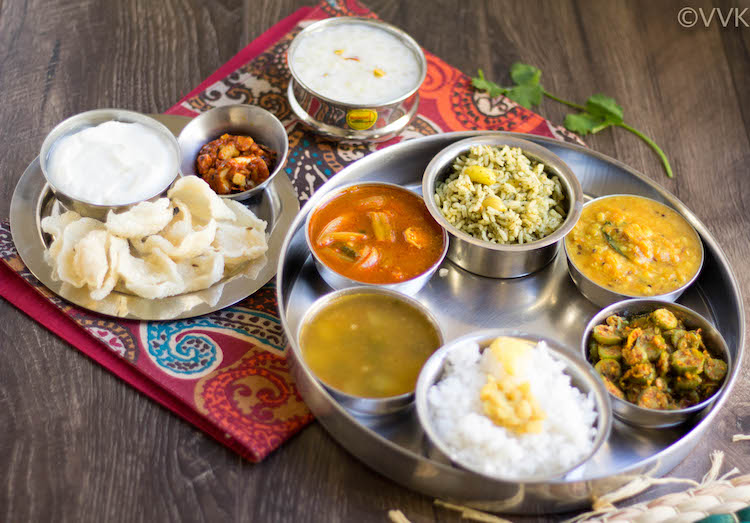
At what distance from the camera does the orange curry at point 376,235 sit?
2.97 metres

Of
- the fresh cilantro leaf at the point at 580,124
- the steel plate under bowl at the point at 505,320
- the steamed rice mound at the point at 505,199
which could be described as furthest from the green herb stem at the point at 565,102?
the steamed rice mound at the point at 505,199

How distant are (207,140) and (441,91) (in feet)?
4.44

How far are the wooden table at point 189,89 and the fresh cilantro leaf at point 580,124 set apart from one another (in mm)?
63

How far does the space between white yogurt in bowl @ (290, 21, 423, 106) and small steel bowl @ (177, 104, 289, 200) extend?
328 mm

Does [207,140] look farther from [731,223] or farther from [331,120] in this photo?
[731,223]

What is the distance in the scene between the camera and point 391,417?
265cm

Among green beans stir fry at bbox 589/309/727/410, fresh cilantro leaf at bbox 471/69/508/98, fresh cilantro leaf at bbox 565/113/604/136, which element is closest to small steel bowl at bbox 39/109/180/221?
fresh cilantro leaf at bbox 471/69/508/98

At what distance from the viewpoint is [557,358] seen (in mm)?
2662

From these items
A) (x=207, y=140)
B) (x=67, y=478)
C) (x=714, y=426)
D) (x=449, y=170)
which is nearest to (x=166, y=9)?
(x=207, y=140)

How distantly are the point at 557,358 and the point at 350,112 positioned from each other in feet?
5.36

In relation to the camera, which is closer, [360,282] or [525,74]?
[360,282]

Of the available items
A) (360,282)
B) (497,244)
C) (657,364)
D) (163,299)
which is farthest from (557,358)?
(163,299)

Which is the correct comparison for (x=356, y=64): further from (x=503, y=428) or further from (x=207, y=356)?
(x=503, y=428)

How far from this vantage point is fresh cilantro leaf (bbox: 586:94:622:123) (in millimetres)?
3980
